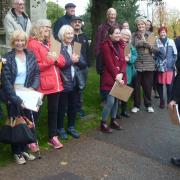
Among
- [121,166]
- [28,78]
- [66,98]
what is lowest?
[121,166]

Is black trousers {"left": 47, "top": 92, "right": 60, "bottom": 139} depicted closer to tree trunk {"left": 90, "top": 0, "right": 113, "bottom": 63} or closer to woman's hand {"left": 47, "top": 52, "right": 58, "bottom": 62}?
woman's hand {"left": 47, "top": 52, "right": 58, "bottom": 62}

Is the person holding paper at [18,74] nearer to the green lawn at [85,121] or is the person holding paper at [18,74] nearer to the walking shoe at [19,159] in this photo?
the walking shoe at [19,159]

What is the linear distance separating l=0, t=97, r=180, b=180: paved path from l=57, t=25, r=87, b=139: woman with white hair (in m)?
0.32

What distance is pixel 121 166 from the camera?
577 cm

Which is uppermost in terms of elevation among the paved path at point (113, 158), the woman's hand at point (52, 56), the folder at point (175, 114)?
the woman's hand at point (52, 56)

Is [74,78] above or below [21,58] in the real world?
below

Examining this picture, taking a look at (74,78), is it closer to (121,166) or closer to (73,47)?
(73,47)

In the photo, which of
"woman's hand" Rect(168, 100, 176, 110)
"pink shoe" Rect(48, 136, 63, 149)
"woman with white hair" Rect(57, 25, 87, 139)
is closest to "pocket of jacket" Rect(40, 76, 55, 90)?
"woman with white hair" Rect(57, 25, 87, 139)

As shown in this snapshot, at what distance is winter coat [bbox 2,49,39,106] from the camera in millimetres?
5516

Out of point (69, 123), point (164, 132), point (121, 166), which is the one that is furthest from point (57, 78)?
point (164, 132)

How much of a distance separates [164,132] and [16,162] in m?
2.92

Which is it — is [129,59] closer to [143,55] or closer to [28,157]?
[143,55]

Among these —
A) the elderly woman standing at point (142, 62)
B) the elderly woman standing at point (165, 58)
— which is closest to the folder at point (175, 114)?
the elderly woman standing at point (142, 62)

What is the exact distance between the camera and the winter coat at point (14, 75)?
5516mm
